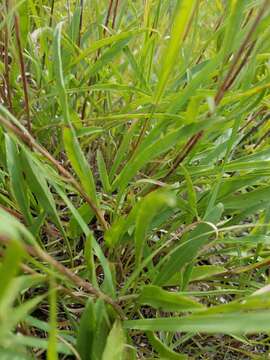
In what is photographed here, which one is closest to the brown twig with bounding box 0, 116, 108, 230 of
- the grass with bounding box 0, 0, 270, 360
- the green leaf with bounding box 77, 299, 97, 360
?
the grass with bounding box 0, 0, 270, 360

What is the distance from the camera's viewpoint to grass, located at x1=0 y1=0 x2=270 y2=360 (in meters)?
0.49

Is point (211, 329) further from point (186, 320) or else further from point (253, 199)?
point (253, 199)

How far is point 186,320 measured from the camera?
44 centimetres

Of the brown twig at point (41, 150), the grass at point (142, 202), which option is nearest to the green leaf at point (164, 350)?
the grass at point (142, 202)

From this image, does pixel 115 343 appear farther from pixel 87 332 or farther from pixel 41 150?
pixel 41 150

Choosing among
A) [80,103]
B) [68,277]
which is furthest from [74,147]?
[80,103]

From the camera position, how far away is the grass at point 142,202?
49 centimetres

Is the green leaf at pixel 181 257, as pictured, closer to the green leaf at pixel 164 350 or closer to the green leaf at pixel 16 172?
the green leaf at pixel 164 350

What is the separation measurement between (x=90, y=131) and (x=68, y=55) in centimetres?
20

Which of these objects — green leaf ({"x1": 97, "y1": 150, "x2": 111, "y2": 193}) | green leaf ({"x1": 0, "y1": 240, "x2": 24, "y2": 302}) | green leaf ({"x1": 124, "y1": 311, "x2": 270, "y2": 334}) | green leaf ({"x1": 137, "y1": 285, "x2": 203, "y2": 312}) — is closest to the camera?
green leaf ({"x1": 0, "y1": 240, "x2": 24, "y2": 302})

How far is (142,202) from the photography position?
0.53 meters

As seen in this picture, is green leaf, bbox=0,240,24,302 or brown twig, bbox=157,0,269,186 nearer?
green leaf, bbox=0,240,24,302

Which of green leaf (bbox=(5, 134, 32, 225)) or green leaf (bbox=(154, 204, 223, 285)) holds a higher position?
green leaf (bbox=(5, 134, 32, 225))

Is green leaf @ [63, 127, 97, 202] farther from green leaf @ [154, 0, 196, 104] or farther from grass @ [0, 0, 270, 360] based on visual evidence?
green leaf @ [154, 0, 196, 104]
